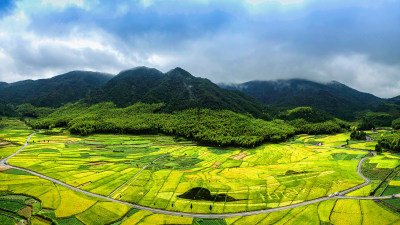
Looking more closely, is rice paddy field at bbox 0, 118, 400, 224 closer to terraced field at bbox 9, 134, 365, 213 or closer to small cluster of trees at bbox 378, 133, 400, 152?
terraced field at bbox 9, 134, 365, 213

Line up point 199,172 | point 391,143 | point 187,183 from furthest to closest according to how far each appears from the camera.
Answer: point 391,143 < point 199,172 < point 187,183

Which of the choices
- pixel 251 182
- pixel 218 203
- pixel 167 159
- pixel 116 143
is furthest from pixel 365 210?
pixel 116 143

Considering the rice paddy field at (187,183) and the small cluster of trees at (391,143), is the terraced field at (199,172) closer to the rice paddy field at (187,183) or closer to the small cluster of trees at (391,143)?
the rice paddy field at (187,183)

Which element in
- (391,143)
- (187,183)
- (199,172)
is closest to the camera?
(187,183)

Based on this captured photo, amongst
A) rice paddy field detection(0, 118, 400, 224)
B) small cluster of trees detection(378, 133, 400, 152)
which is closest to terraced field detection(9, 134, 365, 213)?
rice paddy field detection(0, 118, 400, 224)

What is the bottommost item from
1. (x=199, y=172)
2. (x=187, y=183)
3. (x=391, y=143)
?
(x=187, y=183)

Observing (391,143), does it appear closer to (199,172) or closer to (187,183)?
(199,172)

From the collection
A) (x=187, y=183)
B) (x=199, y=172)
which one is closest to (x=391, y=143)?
(x=199, y=172)

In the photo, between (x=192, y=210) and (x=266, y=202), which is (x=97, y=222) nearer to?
(x=192, y=210)

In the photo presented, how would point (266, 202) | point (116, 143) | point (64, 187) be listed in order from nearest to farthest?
1. point (266, 202)
2. point (64, 187)
3. point (116, 143)
